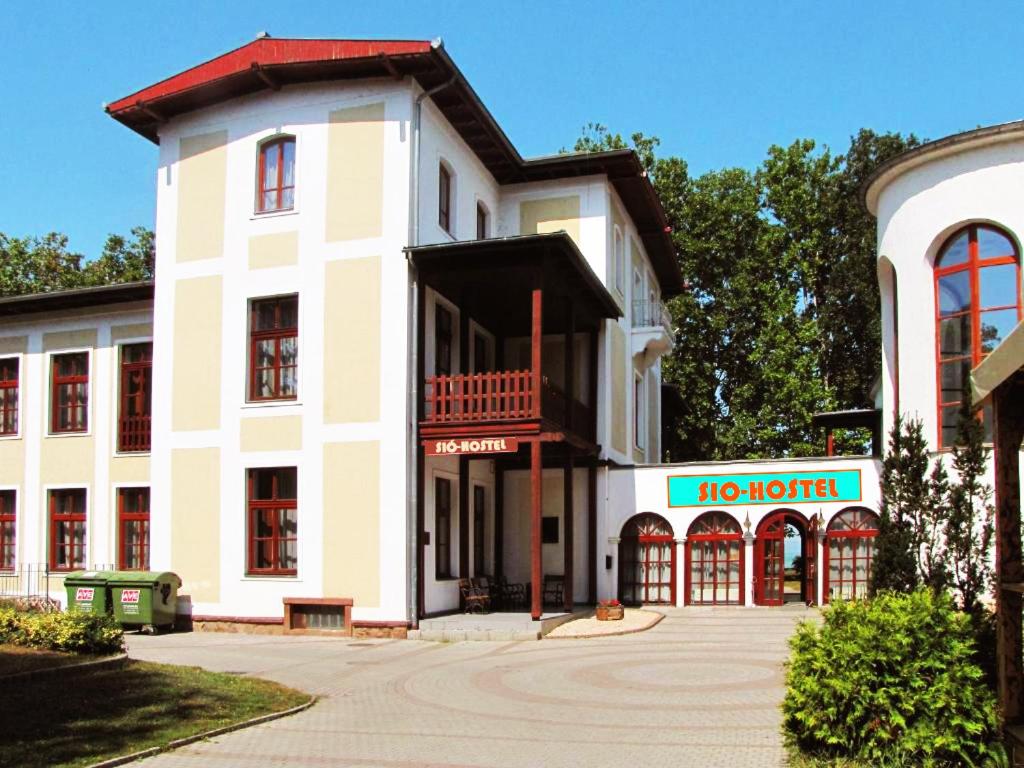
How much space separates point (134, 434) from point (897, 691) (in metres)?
20.1

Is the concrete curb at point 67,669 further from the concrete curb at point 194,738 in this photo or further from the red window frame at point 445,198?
the red window frame at point 445,198

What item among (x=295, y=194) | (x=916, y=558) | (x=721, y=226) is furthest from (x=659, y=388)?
(x=916, y=558)

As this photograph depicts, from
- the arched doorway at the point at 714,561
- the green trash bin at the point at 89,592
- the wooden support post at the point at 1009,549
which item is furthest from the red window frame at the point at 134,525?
the wooden support post at the point at 1009,549

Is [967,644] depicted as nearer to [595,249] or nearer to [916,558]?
[916,558]

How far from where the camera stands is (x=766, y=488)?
23719 millimetres

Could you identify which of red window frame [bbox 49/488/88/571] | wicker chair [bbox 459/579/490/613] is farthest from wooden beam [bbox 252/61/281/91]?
wicker chair [bbox 459/579/490/613]

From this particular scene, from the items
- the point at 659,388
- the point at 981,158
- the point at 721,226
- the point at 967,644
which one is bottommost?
the point at 967,644

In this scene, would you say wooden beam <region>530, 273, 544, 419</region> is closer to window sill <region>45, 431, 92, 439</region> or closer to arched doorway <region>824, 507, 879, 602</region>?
arched doorway <region>824, 507, 879, 602</region>

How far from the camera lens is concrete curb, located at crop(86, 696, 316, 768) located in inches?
352

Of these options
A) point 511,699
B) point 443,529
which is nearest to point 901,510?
point 511,699

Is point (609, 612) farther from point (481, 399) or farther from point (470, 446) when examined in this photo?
point (481, 399)

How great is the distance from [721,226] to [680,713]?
33653mm

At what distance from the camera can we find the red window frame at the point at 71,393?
25.4 metres

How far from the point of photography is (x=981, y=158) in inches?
664
